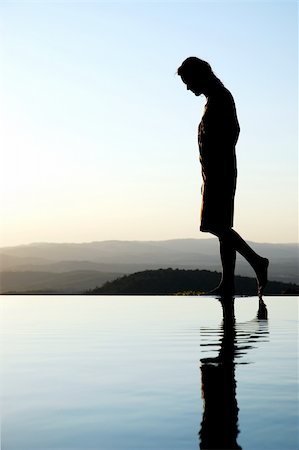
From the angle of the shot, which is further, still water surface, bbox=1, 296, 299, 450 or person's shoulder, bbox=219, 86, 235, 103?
person's shoulder, bbox=219, 86, 235, 103

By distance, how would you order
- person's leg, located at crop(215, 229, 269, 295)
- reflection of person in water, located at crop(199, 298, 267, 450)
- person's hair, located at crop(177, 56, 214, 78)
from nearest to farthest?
reflection of person in water, located at crop(199, 298, 267, 450), person's leg, located at crop(215, 229, 269, 295), person's hair, located at crop(177, 56, 214, 78)

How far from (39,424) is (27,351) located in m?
2.58

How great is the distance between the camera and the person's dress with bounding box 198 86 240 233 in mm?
8375

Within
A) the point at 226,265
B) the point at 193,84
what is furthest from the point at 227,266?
the point at 193,84

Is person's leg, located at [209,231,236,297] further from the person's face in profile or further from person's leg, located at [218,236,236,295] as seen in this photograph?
the person's face in profile

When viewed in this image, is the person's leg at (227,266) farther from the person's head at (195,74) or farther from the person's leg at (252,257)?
the person's head at (195,74)

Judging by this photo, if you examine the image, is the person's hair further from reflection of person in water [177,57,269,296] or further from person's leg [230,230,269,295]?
person's leg [230,230,269,295]

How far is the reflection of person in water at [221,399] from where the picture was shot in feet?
7.97

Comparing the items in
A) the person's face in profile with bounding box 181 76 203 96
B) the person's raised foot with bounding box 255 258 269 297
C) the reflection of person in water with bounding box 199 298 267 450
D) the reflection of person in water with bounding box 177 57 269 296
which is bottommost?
the reflection of person in water with bounding box 199 298 267 450

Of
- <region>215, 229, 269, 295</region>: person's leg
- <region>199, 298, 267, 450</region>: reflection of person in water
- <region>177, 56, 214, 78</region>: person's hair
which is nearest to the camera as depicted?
<region>199, 298, 267, 450</region>: reflection of person in water

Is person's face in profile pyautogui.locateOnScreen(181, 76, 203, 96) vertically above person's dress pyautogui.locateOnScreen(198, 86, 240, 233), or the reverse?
person's face in profile pyautogui.locateOnScreen(181, 76, 203, 96)

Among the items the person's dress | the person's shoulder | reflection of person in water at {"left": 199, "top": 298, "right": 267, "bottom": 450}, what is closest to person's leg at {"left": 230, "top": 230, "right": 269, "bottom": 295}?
the person's dress

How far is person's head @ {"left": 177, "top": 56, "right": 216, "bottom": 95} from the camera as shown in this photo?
8.62 meters

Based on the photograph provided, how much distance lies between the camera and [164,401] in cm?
312
